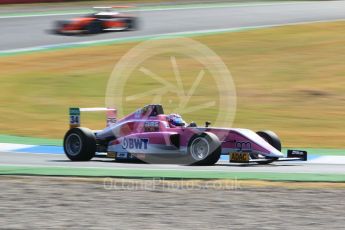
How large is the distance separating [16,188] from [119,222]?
2646 mm

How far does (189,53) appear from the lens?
29.5 meters

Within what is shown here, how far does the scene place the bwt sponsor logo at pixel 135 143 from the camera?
1336 centimetres

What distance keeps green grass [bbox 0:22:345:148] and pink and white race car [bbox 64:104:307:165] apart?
11.8 ft

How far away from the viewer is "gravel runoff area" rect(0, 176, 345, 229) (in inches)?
348

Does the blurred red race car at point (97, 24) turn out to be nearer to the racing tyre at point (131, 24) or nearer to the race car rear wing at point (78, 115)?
the racing tyre at point (131, 24)

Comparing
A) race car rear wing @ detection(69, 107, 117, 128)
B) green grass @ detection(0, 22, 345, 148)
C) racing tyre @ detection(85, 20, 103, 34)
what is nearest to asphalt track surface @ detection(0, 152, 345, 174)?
race car rear wing @ detection(69, 107, 117, 128)

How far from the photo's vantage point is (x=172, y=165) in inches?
515

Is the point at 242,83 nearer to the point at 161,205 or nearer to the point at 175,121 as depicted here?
the point at 175,121

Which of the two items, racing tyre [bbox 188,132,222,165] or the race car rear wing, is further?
the race car rear wing

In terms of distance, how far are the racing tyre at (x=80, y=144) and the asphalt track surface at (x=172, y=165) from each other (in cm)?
13

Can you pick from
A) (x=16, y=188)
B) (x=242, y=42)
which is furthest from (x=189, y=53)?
(x=16, y=188)

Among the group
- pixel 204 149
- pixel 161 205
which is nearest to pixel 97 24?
pixel 204 149

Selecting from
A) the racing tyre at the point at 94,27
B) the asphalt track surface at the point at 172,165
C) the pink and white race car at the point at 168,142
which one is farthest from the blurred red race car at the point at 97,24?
the pink and white race car at the point at 168,142

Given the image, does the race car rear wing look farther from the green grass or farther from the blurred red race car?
the blurred red race car
